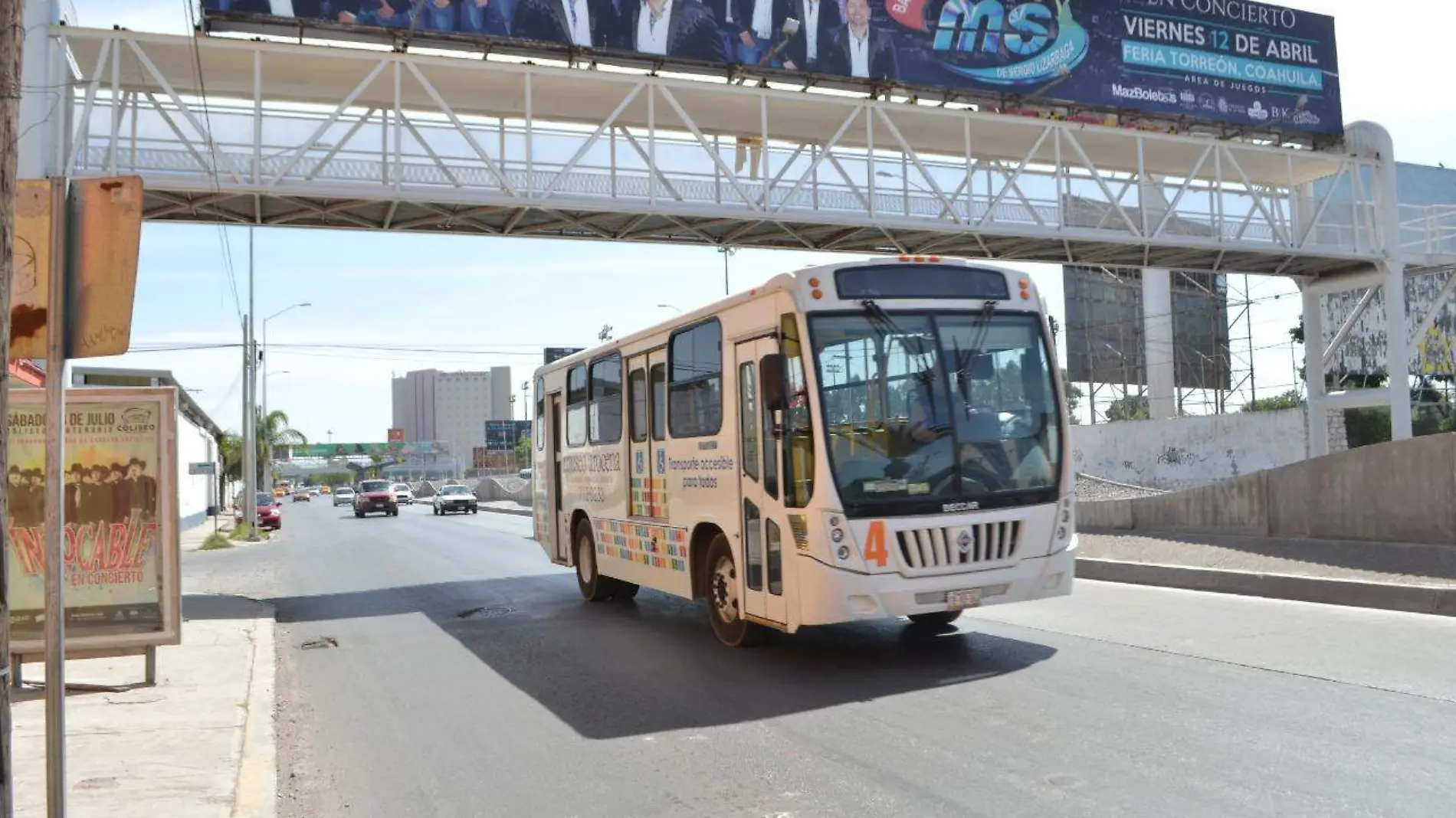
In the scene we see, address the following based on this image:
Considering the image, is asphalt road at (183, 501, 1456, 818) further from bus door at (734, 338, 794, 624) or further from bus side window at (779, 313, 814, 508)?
bus side window at (779, 313, 814, 508)

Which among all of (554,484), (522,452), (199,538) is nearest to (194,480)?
(199,538)

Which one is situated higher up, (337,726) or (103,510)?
(103,510)

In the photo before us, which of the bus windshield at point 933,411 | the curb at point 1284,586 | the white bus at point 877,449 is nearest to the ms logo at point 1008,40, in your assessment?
the curb at point 1284,586

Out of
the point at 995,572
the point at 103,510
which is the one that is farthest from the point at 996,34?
the point at 103,510

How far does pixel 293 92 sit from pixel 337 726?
45.4 ft

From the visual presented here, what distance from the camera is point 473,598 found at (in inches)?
619

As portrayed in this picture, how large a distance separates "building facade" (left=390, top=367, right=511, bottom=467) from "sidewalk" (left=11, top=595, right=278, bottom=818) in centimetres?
17920

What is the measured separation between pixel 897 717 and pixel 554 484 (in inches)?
357

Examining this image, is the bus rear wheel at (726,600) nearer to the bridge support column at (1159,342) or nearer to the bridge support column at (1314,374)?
the bridge support column at (1314,374)

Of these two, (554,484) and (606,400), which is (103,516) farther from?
(554,484)

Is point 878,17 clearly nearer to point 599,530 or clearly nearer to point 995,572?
→ point 599,530

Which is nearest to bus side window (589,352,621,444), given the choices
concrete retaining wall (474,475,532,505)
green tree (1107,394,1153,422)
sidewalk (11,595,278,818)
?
sidewalk (11,595,278,818)

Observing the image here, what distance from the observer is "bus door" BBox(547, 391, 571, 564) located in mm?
15336

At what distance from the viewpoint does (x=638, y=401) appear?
1201 centimetres
